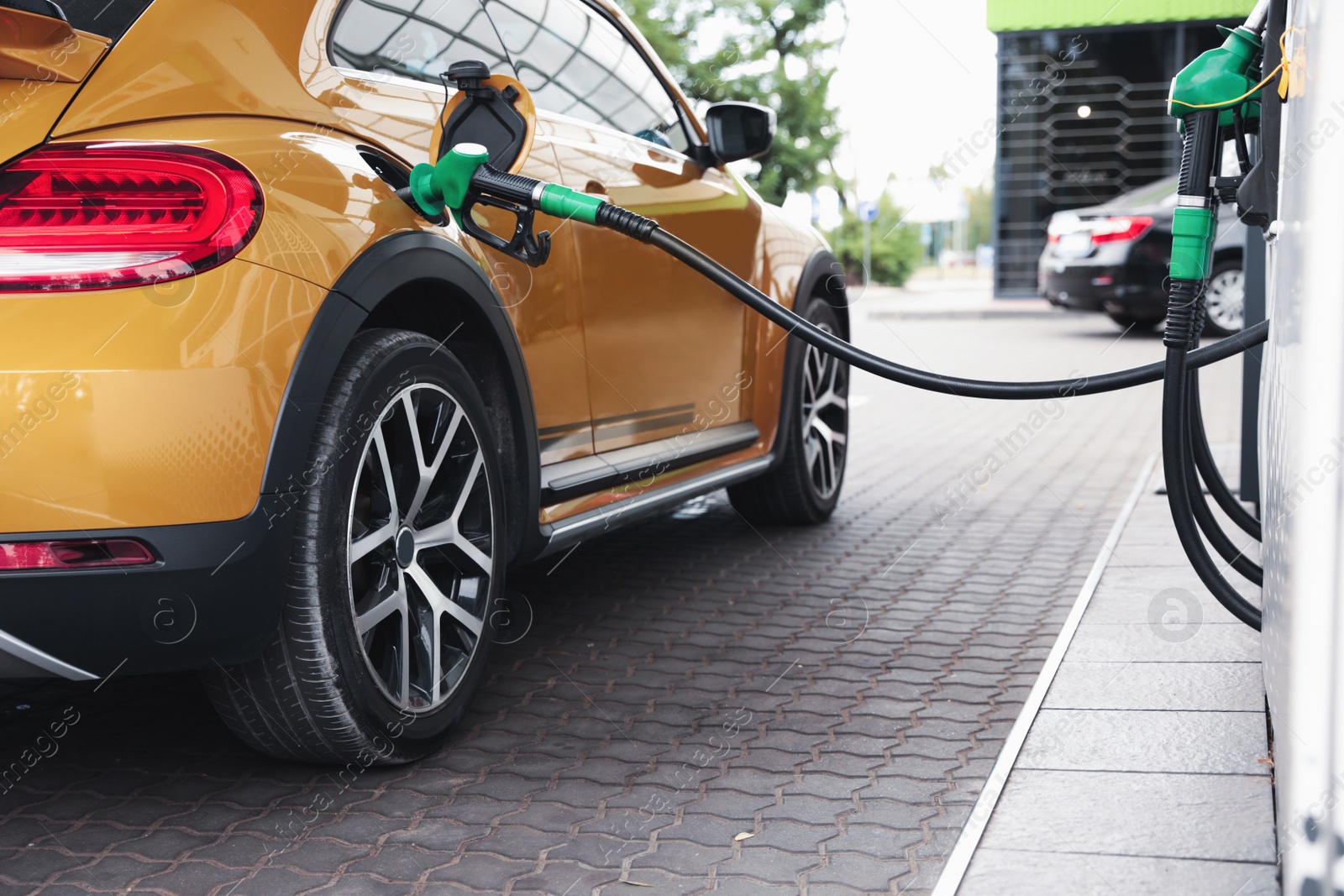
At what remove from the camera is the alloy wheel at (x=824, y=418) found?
16.8 feet

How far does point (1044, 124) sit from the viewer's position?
2588 centimetres

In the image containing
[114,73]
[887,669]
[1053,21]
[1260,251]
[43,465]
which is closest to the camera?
[43,465]

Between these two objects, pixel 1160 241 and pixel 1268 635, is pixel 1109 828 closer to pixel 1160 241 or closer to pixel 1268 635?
pixel 1268 635

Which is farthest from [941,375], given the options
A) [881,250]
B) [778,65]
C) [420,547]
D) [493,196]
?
[881,250]

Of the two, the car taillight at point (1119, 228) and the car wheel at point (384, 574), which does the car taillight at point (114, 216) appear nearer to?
the car wheel at point (384, 574)

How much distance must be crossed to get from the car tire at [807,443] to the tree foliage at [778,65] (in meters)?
30.3

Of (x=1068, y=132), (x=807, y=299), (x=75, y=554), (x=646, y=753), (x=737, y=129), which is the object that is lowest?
(x=646, y=753)

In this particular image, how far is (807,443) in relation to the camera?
514cm

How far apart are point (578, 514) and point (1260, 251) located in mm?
2924

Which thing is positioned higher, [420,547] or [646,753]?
[420,547]

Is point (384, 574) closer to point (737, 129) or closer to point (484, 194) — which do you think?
point (484, 194)

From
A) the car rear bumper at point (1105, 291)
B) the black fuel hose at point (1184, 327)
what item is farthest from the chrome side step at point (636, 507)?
the car rear bumper at point (1105, 291)

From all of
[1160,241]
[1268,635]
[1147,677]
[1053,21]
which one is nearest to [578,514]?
[1147,677]

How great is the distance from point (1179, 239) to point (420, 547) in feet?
5.22
